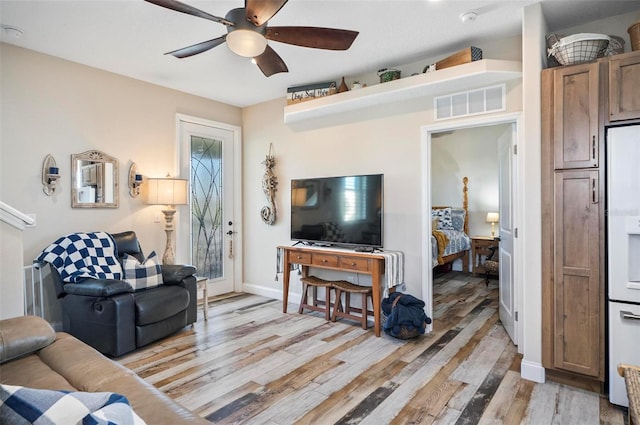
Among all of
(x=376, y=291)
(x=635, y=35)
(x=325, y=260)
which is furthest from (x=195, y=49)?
(x=635, y=35)

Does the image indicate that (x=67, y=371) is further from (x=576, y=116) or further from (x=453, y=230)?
(x=453, y=230)

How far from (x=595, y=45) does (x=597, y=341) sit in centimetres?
202

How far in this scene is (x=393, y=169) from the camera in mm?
3840

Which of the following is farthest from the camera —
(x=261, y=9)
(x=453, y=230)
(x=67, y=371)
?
(x=453, y=230)

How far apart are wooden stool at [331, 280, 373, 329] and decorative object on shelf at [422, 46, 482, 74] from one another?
2264mm

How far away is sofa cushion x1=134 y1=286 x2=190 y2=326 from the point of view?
3105 mm

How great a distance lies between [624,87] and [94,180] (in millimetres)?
4676

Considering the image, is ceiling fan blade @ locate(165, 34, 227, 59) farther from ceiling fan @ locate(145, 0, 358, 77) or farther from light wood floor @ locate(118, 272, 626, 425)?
light wood floor @ locate(118, 272, 626, 425)

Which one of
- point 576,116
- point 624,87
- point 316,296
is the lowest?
point 316,296

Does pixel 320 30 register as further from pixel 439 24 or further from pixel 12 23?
pixel 12 23

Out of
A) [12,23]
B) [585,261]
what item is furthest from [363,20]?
[12,23]

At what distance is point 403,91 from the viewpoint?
350 cm

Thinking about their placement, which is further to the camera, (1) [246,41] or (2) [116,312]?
(2) [116,312]

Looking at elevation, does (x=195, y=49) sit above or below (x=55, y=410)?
above
